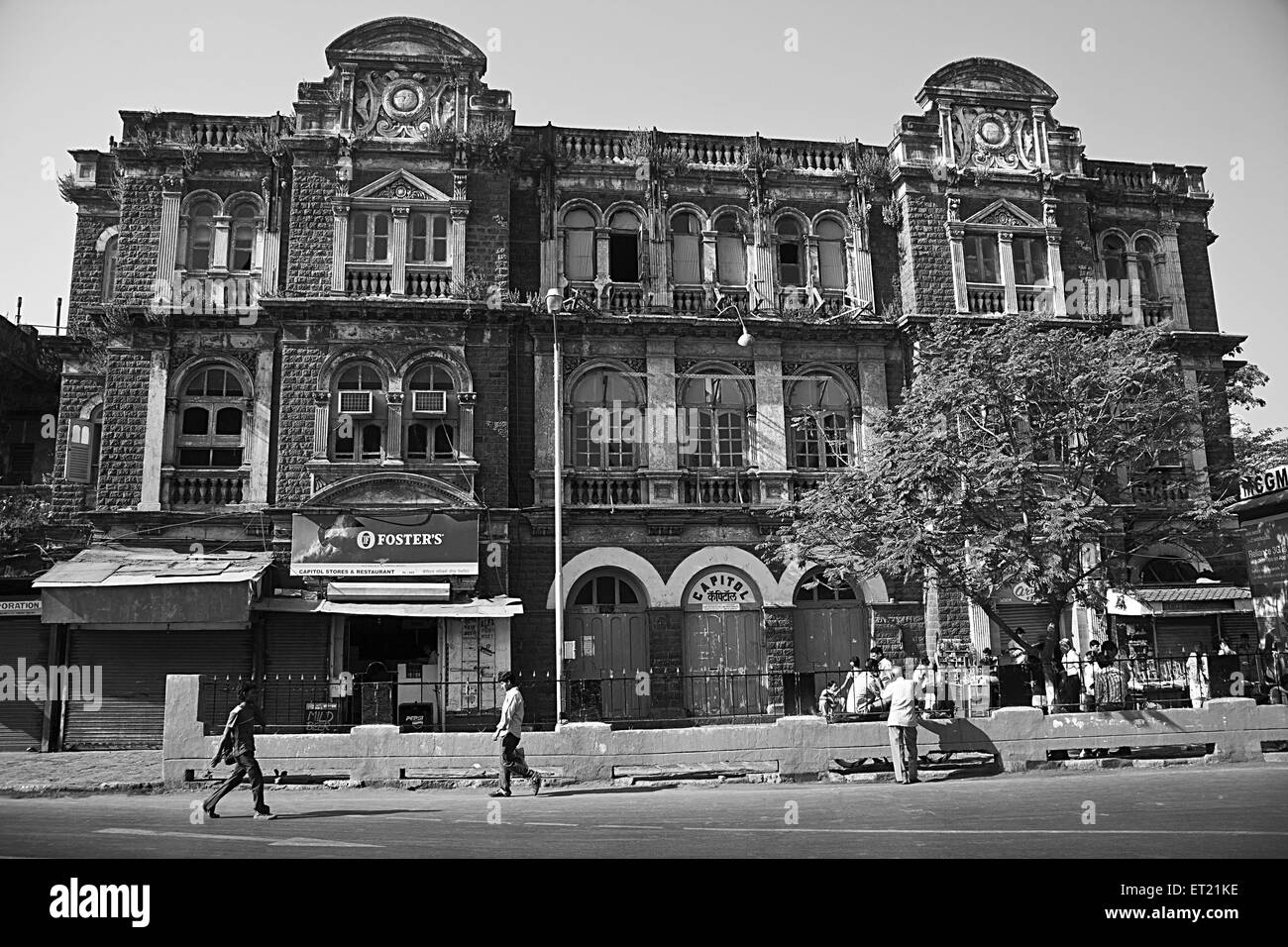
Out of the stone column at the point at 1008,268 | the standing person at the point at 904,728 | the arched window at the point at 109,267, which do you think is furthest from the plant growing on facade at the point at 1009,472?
the arched window at the point at 109,267

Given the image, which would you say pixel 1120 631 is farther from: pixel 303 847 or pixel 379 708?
pixel 303 847

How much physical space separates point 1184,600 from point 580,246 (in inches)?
619

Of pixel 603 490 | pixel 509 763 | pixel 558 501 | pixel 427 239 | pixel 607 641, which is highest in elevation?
pixel 427 239

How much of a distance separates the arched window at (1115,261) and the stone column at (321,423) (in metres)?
19.1

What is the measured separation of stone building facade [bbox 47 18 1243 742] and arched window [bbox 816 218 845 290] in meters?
0.08

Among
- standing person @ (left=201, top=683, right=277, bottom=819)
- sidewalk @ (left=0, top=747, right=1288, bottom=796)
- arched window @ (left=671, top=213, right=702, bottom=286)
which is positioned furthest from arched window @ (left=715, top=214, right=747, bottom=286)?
standing person @ (left=201, top=683, right=277, bottom=819)

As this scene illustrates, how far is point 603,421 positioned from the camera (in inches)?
899

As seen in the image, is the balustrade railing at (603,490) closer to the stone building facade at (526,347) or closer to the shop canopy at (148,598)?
the stone building facade at (526,347)

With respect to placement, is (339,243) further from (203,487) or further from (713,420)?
(713,420)

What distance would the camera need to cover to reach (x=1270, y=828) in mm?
10250

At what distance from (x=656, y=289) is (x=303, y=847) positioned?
15958mm

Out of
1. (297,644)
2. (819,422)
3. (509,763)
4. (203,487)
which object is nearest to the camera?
(509,763)

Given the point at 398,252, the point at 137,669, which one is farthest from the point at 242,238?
the point at 137,669
